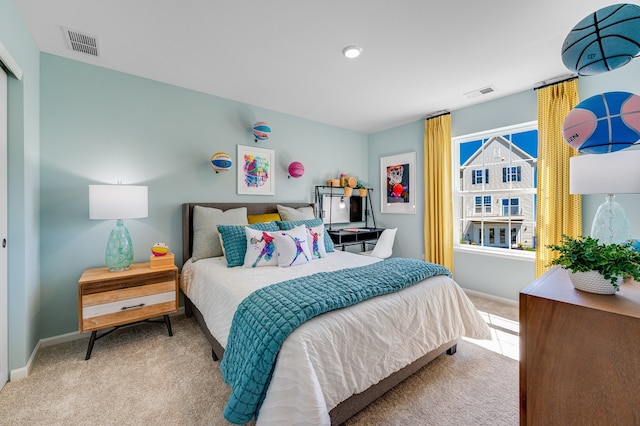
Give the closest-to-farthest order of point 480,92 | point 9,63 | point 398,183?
point 9,63
point 480,92
point 398,183

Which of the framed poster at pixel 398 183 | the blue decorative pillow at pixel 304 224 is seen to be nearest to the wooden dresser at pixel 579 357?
the blue decorative pillow at pixel 304 224

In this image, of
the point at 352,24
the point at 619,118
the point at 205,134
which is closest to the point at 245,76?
the point at 205,134

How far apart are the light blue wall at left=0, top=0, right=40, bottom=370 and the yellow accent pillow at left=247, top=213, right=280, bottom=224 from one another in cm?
179

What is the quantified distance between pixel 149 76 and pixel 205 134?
72 centimetres

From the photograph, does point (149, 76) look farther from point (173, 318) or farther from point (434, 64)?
point (434, 64)

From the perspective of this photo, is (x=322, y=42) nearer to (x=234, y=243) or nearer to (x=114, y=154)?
(x=234, y=243)

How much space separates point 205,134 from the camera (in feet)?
10.2

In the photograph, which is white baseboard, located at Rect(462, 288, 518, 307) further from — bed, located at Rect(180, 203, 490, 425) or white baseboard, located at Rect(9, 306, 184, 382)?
white baseboard, located at Rect(9, 306, 184, 382)

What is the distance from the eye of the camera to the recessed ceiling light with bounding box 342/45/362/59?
2.21m

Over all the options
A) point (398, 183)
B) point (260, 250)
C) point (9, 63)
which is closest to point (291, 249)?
point (260, 250)

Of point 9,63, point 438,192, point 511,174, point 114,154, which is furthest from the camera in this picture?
point 438,192

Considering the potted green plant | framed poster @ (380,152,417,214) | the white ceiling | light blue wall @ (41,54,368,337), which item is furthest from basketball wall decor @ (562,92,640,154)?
light blue wall @ (41,54,368,337)

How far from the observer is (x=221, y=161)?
2.97 meters

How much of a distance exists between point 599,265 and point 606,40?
1129 mm
